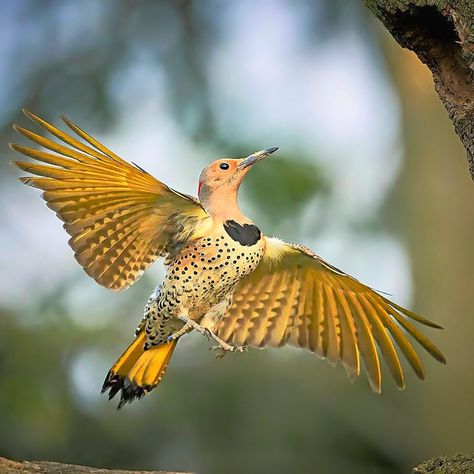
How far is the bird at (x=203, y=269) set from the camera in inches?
99.3

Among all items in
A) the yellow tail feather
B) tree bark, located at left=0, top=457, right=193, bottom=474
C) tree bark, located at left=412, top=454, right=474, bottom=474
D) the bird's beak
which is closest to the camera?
tree bark, located at left=412, top=454, right=474, bottom=474

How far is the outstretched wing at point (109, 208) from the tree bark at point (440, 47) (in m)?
0.63

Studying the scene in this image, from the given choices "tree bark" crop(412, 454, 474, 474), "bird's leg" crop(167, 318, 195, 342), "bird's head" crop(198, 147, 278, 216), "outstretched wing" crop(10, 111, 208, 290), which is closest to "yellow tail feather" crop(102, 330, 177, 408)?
"bird's leg" crop(167, 318, 195, 342)

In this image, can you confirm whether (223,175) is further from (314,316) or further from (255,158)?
(314,316)

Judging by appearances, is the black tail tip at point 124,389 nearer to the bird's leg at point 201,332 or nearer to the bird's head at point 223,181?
the bird's leg at point 201,332

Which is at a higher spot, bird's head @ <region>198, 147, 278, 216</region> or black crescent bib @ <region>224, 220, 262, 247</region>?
bird's head @ <region>198, 147, 278, 216</region>

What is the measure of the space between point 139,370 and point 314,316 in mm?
505

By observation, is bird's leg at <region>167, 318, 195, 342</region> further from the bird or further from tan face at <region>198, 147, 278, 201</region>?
tan face at <region>198, 147, 278, 201</region>

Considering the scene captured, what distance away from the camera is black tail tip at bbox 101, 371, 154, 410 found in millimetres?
2770

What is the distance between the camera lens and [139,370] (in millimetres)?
2770

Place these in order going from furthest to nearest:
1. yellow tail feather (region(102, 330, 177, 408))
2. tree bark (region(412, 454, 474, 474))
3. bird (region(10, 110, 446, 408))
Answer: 1. yellow tail feather (region(102, 330, 177, 408))
2. bird (region(10, 110, 446, 408))
3. tree bark (region(412, 454, 474, 474))

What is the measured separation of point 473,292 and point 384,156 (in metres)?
0.79

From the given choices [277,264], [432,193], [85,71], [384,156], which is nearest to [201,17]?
[85,71]

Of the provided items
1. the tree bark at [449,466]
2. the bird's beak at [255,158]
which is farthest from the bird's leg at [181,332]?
the tree bark at [449,466]
